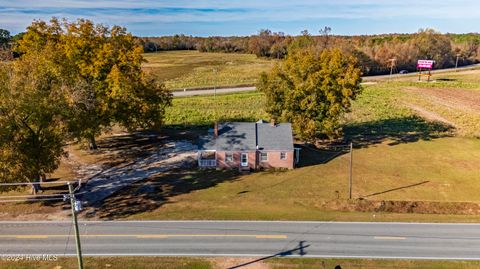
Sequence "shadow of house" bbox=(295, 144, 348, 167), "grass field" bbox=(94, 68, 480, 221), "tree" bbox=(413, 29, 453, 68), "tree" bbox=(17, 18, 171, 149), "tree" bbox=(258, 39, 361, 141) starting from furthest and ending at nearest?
"tree" bbox=(413, 29, 453, 68) → "tree" bbox=(258, 39, 361, 141) → "shadow of house" bbox=(295, 144, 348, 167) → "tree" bbox=(17, 18, 171, 149) → "grass field" bbox=(94, 68, 480, 221)

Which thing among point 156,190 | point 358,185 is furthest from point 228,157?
point 358,185

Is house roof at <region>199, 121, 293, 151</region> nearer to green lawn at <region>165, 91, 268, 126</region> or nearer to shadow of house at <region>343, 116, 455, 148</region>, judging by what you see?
shadow of house at <region>343, 116, 455, 148</region>

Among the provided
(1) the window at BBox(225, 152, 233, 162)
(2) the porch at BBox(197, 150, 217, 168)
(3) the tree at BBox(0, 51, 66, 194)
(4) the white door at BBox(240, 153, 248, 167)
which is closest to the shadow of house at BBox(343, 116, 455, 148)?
(4) the white door at BBox(240, 153, 248, 167)

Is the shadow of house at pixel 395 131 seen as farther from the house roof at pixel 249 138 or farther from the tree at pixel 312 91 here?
the house roof at pixel 249 138

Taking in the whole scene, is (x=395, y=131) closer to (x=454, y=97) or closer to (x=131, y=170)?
(x=454, y=97)

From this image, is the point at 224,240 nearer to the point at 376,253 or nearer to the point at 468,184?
the point at 376,253

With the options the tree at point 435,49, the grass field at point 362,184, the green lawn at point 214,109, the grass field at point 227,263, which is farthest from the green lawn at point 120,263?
the tree at point 435,49
